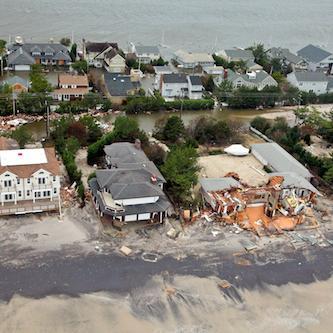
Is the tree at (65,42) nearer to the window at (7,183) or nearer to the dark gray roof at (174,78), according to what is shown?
the dark gray roof at (174,78)

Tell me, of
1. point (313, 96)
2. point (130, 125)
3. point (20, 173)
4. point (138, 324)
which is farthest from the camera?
point (313, 96)

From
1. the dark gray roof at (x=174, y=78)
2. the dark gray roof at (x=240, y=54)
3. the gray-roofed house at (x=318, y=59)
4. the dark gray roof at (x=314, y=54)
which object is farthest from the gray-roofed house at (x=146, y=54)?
the dark gray roof at (x=314, y=54)

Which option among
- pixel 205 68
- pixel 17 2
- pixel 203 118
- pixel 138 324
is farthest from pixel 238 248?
pixel 17 2

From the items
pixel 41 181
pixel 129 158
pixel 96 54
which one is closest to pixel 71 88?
pixel 96 54

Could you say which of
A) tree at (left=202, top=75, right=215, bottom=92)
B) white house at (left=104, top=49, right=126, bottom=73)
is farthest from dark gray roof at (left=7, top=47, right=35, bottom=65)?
tree at (left=202, top=75, right=215, bottom=92)

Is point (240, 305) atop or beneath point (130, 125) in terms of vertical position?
beneath

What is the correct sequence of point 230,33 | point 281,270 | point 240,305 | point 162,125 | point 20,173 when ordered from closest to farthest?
point 240,305
point 281,270
point 20,173
point 162,125
point 230,33

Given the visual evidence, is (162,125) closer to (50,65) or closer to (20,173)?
(20,173)

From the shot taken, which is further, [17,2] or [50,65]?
[17,2]
